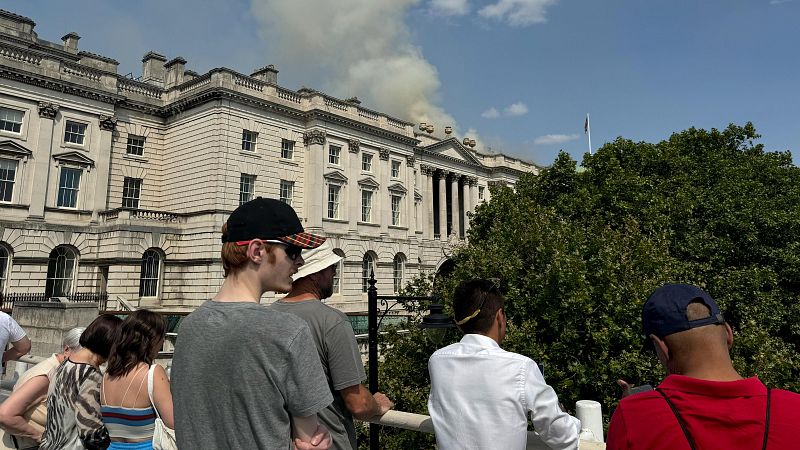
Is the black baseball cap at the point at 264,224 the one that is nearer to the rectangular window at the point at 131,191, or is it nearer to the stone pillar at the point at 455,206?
the rectangular window at the point at 131,191

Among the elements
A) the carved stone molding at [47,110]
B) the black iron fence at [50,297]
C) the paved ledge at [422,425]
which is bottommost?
the paved ledge at [422,425]

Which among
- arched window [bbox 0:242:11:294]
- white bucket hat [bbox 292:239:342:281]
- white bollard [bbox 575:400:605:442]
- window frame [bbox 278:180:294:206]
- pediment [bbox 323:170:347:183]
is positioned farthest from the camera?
pediment [bbox 323:170:347:183]

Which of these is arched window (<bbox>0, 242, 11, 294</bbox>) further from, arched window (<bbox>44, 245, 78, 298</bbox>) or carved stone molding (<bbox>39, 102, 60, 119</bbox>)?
carved stone molding (<bbox>39, 102, 60, 119</bbox>)

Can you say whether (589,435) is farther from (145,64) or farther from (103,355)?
(145,64)

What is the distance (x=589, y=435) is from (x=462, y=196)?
5084cm

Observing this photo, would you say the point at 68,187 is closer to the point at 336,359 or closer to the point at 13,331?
the point at 13,331

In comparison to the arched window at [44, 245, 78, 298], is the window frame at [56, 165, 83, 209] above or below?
above

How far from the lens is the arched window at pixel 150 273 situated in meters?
30.4

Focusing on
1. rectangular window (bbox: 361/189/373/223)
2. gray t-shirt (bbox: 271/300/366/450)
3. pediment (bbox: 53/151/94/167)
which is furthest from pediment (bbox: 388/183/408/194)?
gray t-shirt (bbox: 271/300/366/450)

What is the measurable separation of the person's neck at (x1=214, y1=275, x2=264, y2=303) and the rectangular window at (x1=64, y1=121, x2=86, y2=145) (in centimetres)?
3378

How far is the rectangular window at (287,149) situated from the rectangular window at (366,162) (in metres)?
6.20

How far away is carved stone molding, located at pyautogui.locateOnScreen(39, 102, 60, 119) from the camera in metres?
28.5

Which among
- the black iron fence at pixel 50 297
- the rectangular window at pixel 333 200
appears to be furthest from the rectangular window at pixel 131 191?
the rectangular window at pixel 333 200

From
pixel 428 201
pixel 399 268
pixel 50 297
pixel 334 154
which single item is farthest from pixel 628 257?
pixel 428 201
